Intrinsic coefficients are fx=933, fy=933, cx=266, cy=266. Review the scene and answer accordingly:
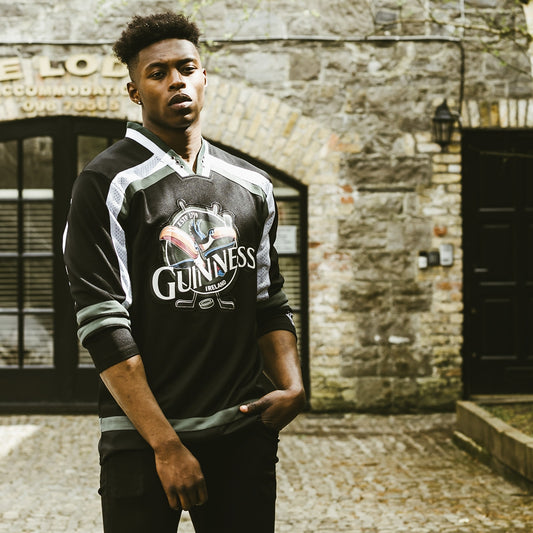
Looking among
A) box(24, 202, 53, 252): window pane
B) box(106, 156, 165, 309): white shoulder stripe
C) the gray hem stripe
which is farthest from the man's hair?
→ box(24, 202, 53, 252): window pane

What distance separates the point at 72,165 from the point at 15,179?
0.52 metres

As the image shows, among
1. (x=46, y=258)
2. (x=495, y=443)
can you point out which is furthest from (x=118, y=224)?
(x=46, y=258)

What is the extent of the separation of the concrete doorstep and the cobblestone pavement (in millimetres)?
81

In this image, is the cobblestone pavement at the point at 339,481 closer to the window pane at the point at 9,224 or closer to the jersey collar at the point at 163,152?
the window pane at the point at 9,224

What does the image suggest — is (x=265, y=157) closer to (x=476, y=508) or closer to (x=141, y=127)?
(x=476, y=508)

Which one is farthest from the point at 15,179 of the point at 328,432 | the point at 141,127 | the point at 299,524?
the point at 141,127

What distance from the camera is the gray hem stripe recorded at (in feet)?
6.60

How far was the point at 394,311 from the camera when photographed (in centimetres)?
A: 804

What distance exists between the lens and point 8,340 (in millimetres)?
8227

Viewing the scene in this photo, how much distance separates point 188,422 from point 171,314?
24cm

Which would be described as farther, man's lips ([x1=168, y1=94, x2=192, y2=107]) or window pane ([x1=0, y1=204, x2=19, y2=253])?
window pane ([x1=0, y1=204, x2=19, y2=253])

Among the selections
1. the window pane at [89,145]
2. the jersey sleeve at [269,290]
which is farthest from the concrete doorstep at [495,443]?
the window pane at [89,145]

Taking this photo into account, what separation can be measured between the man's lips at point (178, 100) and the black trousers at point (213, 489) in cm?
75

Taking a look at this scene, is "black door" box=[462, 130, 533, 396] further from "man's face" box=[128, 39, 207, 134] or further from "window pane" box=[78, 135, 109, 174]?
"man's face" box=[128, 39, 207, 134]
